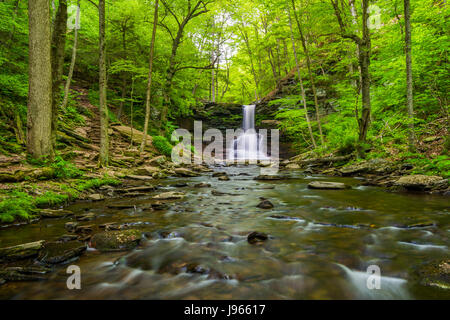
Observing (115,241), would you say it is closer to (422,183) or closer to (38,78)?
(38,78)

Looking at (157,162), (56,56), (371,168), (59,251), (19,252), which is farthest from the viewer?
(157,162)

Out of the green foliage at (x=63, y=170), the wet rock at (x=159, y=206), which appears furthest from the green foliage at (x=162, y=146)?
the wet rock at (x=159, y=206)

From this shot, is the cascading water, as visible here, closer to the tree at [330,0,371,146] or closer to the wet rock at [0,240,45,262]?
the tree at [330,0,371,146]

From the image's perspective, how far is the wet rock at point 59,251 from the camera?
8.73 ft

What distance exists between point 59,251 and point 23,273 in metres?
0.48

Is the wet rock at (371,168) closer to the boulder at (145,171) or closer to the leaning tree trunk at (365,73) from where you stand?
the leaning tree trunk at (365,73)

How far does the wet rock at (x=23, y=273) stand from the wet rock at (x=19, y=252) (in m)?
0.37

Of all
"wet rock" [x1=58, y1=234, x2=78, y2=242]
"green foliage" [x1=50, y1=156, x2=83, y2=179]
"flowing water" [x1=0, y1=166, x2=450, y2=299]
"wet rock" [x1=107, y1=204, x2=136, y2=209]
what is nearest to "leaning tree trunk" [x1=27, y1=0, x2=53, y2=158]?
"green foliage" [x1=50, y1=156, x2=83, y2=179]

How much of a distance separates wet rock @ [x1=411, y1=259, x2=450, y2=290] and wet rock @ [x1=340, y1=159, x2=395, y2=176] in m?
6.25

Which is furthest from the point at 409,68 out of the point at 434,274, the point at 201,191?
the point at 201,191

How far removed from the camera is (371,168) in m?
8.54

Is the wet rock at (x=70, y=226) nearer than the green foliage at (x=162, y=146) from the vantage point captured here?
Yes
